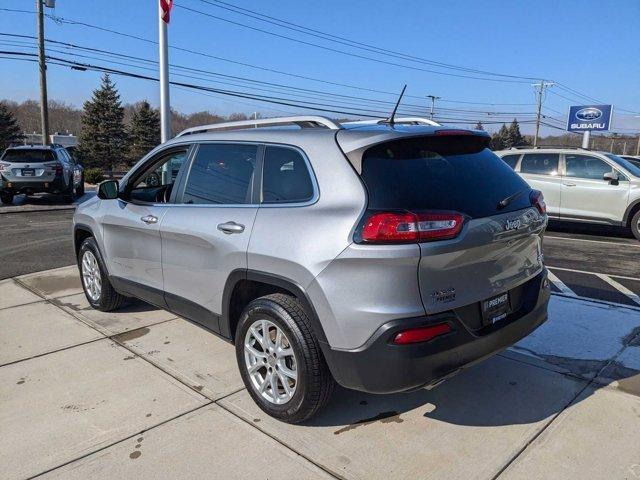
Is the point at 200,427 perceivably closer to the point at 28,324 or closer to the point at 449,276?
the point at 449,276

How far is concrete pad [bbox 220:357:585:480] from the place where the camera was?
271cm

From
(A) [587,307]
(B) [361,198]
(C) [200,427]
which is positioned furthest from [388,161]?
(A) [587,307]

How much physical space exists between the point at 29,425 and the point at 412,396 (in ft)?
7.85

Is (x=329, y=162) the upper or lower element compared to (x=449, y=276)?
upper

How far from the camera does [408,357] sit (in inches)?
99.7

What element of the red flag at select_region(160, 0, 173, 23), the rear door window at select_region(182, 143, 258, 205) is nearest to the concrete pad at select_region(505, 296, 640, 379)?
the rear door window at select_region(182, 143, 258, 205)

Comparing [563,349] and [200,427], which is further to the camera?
[563,349]

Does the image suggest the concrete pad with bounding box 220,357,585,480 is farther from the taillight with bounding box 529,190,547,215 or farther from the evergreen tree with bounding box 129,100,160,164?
the evergreen tree with bounding box 129,100,160,164

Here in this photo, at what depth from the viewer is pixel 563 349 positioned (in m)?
4.15

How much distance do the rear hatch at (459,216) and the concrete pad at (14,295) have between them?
4.52 m

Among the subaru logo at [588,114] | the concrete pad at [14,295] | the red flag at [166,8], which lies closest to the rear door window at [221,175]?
the concrete pad at [14,295]

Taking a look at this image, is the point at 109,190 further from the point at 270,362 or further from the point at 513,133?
the point at 513,133

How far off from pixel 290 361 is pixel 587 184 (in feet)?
32.0

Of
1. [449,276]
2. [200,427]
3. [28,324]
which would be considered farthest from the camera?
[28,324]
